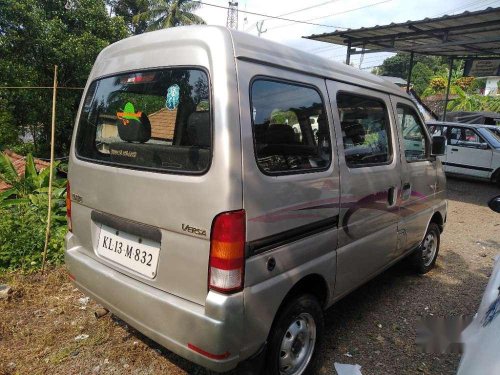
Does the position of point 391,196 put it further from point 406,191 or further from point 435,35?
point 435,35

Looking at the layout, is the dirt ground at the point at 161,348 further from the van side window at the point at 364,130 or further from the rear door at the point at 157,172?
the van side window at the point at 364,130

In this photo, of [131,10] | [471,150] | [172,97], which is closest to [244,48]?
[172,97]

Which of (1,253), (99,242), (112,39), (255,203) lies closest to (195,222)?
(255,203)

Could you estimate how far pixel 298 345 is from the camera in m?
2.50

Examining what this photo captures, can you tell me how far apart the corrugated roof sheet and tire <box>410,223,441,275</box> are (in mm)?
5165

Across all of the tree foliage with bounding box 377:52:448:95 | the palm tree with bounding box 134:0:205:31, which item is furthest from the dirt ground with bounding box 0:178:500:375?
the tree foliage with bounding box 377:52:448:95

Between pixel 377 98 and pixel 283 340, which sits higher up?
pixel 377 98

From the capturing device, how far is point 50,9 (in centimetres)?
1169

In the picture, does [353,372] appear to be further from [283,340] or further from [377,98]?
Result: [377,98]

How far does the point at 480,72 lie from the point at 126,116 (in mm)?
12708

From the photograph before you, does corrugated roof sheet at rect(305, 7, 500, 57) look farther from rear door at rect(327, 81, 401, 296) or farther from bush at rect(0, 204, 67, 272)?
bush at rect(0, 204, 67, 272)

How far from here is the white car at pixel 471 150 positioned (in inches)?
395

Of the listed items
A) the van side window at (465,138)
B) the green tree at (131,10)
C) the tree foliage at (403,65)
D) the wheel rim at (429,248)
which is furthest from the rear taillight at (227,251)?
the tree foliage at (403,65)

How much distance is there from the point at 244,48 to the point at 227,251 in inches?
41.6
